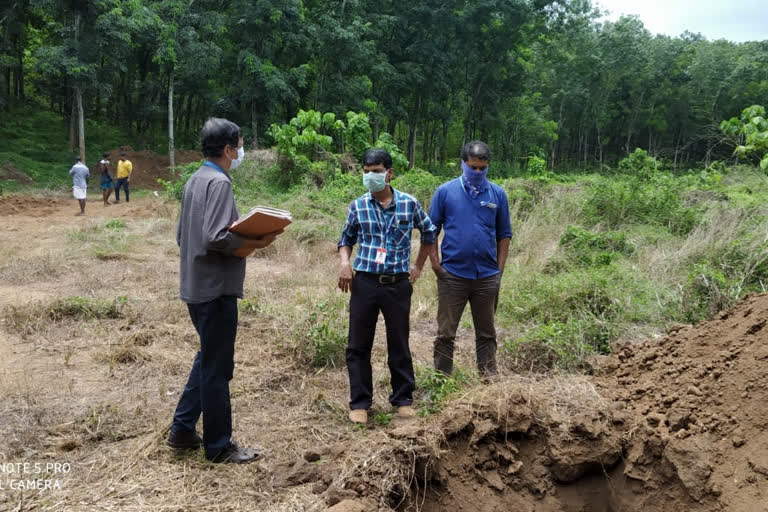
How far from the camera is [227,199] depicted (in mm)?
2951

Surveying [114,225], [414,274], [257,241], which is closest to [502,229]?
[414,274]

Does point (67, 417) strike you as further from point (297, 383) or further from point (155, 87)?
point (155, 87)

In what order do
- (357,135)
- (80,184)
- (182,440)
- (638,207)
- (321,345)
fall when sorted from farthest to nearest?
1. (357,135)
2. (80,184)
3. (638,207)
4. (321,345)
5. (182,440)

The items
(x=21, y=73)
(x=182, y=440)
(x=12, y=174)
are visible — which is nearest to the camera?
(x=182, y=440)

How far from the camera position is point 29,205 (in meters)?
15.1

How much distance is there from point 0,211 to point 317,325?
12.7 m

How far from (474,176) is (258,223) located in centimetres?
178

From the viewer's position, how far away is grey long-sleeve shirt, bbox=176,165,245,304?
2.88 metres

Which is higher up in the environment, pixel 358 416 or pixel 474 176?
pixel 474 176

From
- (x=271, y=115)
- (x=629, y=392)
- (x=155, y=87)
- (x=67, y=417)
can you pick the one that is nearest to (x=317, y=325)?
(x=67, y=417)

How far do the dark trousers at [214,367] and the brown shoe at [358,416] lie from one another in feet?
2.75

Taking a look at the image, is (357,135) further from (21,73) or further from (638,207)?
(21,73)

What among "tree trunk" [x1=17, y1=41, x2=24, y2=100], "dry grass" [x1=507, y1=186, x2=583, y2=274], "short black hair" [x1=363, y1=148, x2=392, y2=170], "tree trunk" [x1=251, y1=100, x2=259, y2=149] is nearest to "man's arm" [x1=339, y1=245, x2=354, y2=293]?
"short black hair" [x1=363, y1=148, x2=392, y2=170]

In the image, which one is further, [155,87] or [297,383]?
[155,87]
